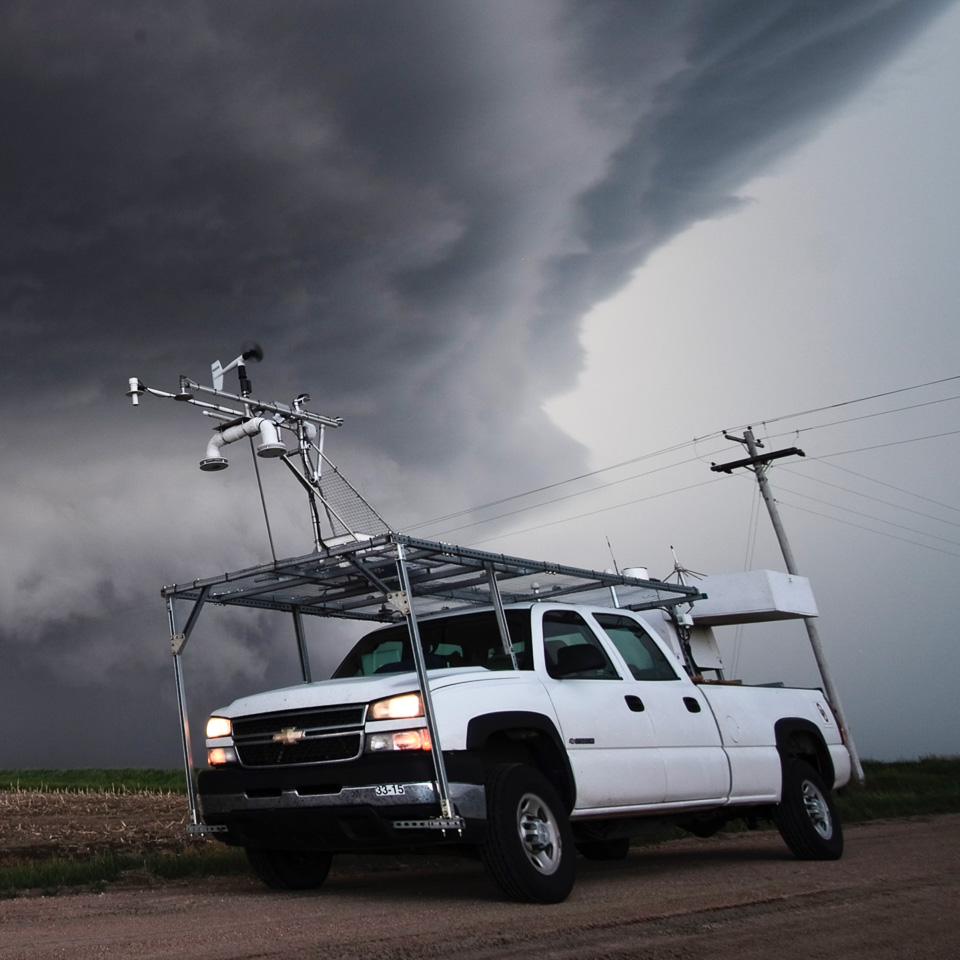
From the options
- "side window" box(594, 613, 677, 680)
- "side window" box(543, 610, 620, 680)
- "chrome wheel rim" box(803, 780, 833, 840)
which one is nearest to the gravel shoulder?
"chrome wheel rim" box(803, 780, 833, 840)

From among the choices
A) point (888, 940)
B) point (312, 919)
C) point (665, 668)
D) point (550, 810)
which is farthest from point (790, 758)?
point (312, 919)

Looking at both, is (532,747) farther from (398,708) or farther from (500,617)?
(398,708)

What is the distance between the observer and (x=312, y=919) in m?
Answer: 6.01

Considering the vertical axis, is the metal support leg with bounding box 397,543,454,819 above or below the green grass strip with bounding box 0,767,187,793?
below

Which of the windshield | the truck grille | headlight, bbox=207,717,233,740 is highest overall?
the windshield

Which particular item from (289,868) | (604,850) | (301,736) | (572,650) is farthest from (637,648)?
(289,868)

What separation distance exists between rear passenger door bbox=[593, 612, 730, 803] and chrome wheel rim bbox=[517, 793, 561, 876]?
5.00 ft

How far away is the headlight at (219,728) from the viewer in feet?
24.6

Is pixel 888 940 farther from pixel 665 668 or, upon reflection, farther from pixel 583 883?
pixel 665 668

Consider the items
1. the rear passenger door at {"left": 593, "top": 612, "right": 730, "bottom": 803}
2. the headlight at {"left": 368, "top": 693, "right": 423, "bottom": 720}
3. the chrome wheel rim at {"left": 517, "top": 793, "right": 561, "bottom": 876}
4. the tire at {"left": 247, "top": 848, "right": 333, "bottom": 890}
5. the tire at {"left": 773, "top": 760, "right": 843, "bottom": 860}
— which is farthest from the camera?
the tire at {"left": 773, "top": 760, "right": 843, "bottom": 860}

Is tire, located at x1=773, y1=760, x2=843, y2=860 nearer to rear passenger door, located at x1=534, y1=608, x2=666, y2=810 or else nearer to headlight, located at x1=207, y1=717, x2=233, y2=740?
rear passenger door, located at x1=534, y1=608, x2=666, y2=810

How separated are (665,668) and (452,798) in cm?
322

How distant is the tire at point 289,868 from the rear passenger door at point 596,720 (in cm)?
219

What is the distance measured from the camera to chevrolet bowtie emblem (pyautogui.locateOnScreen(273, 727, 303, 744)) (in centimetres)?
697
